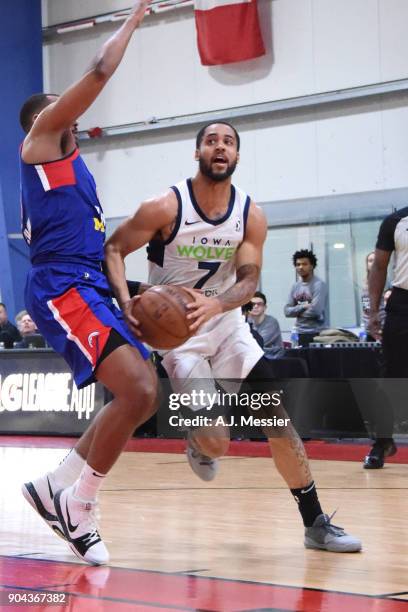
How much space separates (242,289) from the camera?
4688mm

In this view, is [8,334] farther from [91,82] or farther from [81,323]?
[91,82]

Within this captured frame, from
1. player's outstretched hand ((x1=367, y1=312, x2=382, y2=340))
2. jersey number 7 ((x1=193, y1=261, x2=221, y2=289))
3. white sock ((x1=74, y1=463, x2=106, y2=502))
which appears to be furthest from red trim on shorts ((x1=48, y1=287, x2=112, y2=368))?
player's outstretched hand ((x1=367, y1=312, x2=382, y2=340))

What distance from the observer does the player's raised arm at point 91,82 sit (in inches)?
164

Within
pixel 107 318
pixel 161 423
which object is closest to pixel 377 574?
pixel 107 318

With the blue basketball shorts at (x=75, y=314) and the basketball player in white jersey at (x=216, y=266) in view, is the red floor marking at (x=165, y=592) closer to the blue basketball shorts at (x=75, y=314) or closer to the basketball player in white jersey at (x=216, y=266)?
the blue basketball shorts at (x=75, y=314)

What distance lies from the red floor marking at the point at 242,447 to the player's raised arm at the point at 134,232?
4.52m

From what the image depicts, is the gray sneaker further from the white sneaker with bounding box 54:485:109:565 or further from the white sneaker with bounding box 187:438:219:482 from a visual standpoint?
the white sneaker with bounding box 54:485:109:565

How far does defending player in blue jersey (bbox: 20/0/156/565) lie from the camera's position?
4.19m

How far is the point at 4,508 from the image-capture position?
623 cm

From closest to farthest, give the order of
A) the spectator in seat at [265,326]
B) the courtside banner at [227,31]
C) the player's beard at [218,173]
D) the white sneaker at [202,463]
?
the player's beard at [218,173] < the white sneaker at [202,463] < the spectator in seat at [265,326] < the courtside banner at [227,31]

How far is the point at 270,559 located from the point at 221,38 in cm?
1254

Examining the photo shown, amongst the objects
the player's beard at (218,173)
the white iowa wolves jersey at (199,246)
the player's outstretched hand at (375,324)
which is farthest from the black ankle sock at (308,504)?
the player's outstretched hand at (375,324)

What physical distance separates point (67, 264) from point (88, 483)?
926mm

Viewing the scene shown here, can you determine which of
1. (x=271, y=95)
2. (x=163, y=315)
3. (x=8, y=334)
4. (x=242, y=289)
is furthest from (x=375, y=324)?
(x=271, y=95)
